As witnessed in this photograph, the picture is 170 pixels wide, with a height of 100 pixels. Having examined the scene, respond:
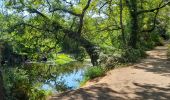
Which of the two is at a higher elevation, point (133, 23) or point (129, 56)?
point (133, 23)

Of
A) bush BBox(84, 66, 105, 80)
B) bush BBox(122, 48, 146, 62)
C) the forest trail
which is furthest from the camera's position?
bush BBox(122, 48, 146, 62)

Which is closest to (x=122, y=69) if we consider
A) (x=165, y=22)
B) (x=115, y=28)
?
(x=115, y=28)

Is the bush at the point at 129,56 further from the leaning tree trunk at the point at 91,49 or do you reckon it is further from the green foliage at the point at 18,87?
the green foliage at the point at 18,87

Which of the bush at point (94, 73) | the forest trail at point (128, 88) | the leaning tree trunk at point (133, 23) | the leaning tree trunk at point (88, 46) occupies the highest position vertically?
the leaning tree trunk at point (133, 23)

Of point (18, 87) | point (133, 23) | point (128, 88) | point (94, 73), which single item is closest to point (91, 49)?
point (94, 73)

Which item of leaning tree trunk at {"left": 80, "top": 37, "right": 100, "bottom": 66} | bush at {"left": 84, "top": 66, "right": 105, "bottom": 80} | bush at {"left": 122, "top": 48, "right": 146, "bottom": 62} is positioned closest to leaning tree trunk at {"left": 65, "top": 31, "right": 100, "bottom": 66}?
leaning tree trunk at {"left": 80, "top": 37, "right": 100, "bottom": 66}

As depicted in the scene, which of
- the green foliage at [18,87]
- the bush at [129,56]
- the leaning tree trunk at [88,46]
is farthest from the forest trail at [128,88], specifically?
the leaning tree trunk at [88,46]

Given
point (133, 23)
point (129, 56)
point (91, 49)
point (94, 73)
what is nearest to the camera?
point (94, 73)

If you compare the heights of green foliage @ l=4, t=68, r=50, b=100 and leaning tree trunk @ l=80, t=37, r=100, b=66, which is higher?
leaning tree trunk @ l=80, t=37, r=100, b=66

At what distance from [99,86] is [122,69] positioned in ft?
16.0

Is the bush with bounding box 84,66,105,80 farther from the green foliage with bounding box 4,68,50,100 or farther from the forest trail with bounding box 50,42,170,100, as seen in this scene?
the green foliage with bounding box 4,68,50,100

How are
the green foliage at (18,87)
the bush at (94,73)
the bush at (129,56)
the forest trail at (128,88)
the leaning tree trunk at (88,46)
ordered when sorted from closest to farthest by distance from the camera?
1. the green foliage at (18,87)
2. the forest trail at (128,88)
3. the bush at (94,73)
4. the bush at (129,56)
5. the leaning tree trunk at (88,46)

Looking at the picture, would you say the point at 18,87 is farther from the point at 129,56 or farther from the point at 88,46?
the point at 88,46

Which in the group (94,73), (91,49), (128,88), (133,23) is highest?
(133,23)
